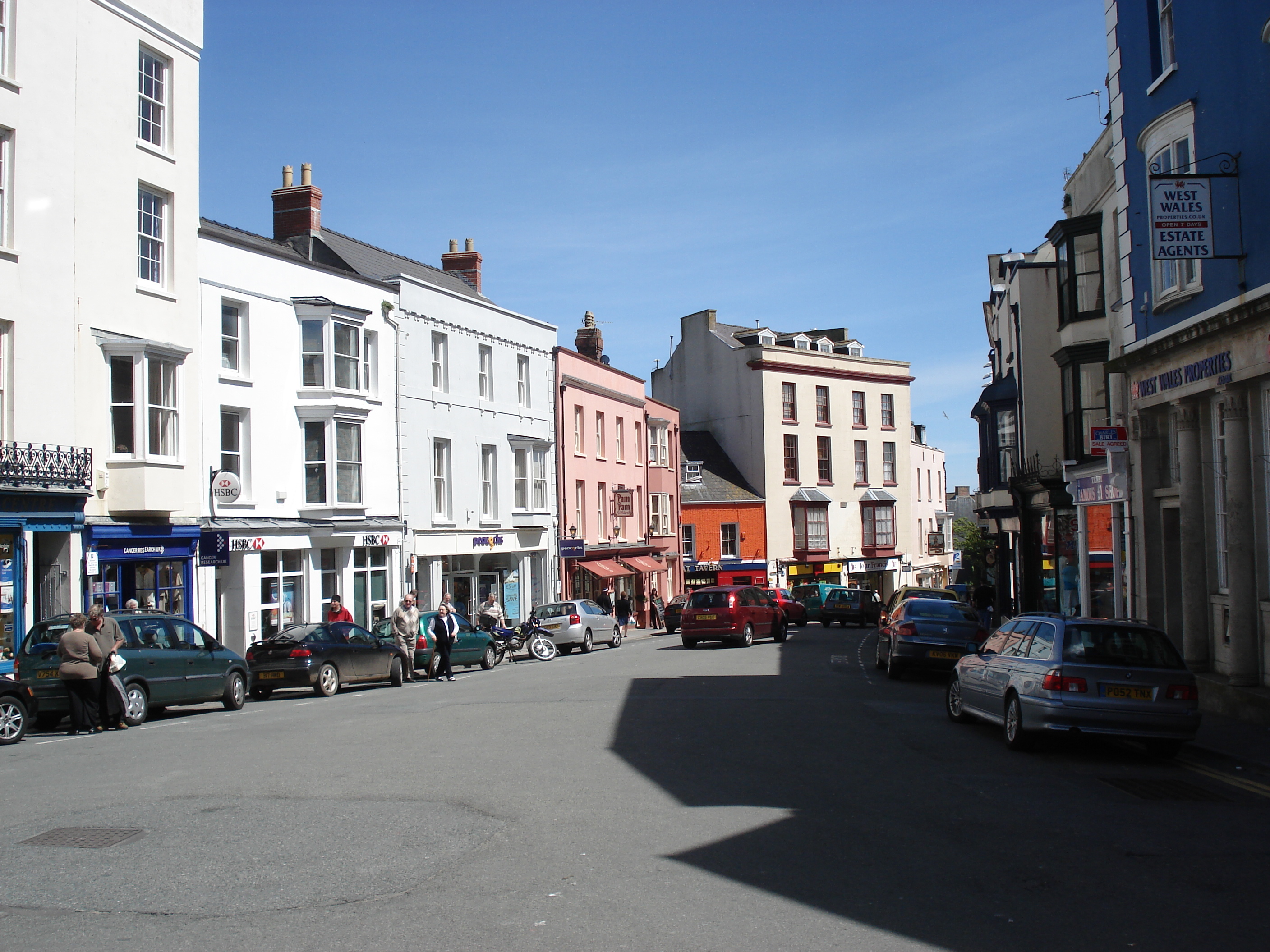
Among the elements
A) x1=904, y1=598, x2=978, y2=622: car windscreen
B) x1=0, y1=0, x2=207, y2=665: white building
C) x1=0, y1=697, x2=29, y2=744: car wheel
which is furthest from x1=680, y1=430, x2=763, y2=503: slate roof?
x1=0, y1=697, x2=29, y2=744: car wheel

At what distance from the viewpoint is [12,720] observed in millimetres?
15055

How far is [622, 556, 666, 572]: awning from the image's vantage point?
50562 mm

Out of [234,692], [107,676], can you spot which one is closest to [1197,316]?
[234,692]

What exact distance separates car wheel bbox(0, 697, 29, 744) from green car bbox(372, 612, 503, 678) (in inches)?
362

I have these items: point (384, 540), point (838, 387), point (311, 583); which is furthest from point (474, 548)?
point (838, 387)

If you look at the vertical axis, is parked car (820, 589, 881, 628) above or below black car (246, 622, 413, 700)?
below

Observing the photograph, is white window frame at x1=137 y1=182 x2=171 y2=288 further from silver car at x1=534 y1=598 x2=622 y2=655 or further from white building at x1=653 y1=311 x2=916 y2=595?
white building at x1=653 y1=311 x2=916 y2=595

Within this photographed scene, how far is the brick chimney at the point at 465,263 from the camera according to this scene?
4466cm

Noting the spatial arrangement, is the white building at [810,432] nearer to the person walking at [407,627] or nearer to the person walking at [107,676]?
the person walking at [407,627]

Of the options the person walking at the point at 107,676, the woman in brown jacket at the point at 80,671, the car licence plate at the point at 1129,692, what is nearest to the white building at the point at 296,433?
the person walking at the point at 107,676

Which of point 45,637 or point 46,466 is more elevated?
point 46,466

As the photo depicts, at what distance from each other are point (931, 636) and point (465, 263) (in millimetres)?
28409

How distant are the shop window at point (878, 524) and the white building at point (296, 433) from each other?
40.1 meters

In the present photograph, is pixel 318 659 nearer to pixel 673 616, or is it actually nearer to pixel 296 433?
pixel 296 433
